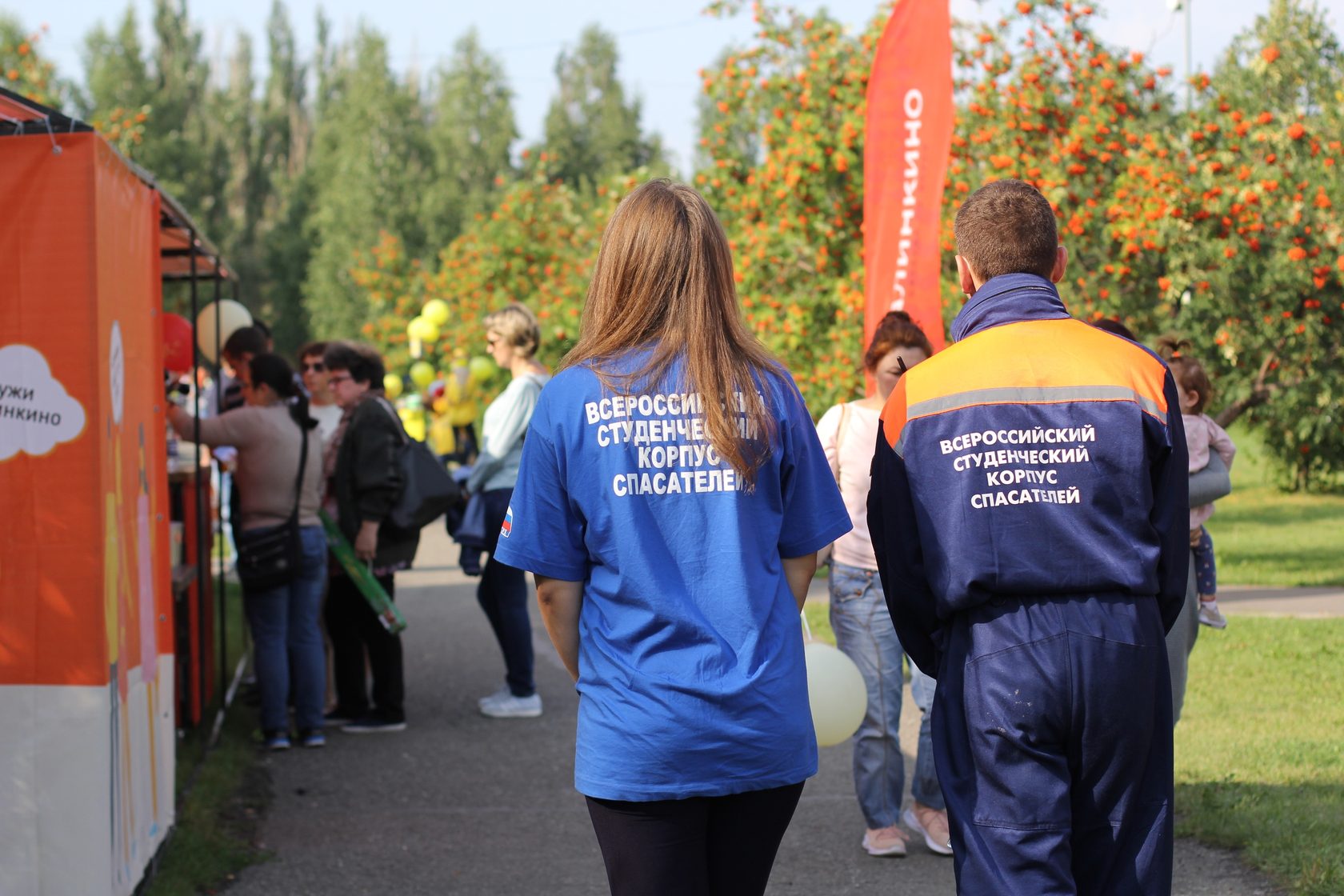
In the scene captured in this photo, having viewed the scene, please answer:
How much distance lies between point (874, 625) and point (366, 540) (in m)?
3.07

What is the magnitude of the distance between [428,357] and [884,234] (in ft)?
77.6

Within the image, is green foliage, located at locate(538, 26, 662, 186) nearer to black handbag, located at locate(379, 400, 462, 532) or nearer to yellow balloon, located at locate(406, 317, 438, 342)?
yellow balloon, located at locate(406, 317, 438, 342)

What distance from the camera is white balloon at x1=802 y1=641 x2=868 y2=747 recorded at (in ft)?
13.7

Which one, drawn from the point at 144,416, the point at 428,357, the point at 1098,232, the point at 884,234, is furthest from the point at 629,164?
the point at 144,416

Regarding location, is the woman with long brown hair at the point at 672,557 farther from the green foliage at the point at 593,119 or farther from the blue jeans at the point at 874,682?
the green foliage at the point at 593,119

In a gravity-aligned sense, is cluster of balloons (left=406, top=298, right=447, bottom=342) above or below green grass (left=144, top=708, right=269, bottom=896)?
above

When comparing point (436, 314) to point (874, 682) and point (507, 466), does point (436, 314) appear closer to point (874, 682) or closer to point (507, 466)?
point (507, 466)

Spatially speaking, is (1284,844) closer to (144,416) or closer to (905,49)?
(144,416)

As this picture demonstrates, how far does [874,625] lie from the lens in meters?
4.91

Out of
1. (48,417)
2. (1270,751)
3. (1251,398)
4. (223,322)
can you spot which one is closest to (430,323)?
(223,322)

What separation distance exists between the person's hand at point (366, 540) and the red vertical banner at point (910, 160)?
9.72 ft

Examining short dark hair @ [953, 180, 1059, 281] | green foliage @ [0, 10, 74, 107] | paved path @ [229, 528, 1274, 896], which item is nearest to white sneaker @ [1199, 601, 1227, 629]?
paved path @ [229, 528, 1274, 896]

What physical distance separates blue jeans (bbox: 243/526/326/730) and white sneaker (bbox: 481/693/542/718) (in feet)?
3.01

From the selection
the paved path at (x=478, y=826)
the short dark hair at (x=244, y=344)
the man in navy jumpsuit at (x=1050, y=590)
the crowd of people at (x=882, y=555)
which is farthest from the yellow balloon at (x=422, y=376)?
the man in navy jumpsuit at (x=1050, y=590)
